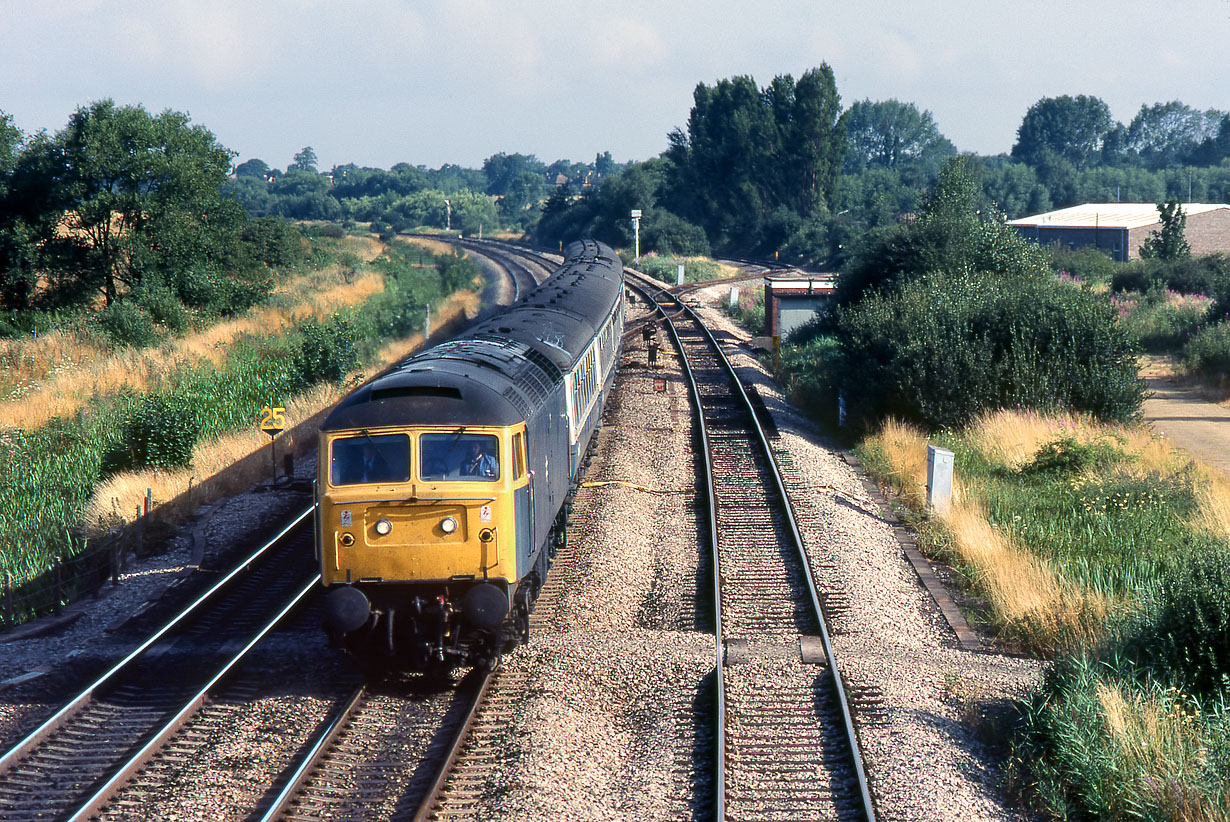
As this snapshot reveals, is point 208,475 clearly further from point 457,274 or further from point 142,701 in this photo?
point 457,274

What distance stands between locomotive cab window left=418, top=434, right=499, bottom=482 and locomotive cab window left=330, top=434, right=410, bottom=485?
7.5 inches

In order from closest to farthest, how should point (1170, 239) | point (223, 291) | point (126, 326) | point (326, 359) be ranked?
1. point (326, 359)
2. point (126, 326)
3. point (223, 291)
4. point (1170, 239)

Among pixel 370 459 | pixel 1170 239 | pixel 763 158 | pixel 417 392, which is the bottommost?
pixel 370 459

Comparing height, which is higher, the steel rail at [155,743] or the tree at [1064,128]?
the tree at [1064,128]

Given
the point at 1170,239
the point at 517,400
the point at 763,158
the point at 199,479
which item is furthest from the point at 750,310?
the point at 763,158

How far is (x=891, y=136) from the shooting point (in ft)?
512

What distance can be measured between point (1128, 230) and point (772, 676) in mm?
58050

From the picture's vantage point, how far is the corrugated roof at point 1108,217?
6303cm

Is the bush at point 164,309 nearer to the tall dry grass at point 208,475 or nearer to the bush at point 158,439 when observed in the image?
the tall dry grass at point 208,475

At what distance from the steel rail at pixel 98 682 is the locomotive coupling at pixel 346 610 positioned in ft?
7.82

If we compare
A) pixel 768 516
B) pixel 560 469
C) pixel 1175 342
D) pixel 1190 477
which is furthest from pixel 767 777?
pixel 1175 342

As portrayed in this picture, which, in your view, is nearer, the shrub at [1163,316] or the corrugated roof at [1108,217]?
the shrub at [1163,316]

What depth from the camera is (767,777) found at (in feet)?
27.7

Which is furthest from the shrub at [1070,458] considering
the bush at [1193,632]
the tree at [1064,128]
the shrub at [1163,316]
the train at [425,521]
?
the tree at [1064,128]
